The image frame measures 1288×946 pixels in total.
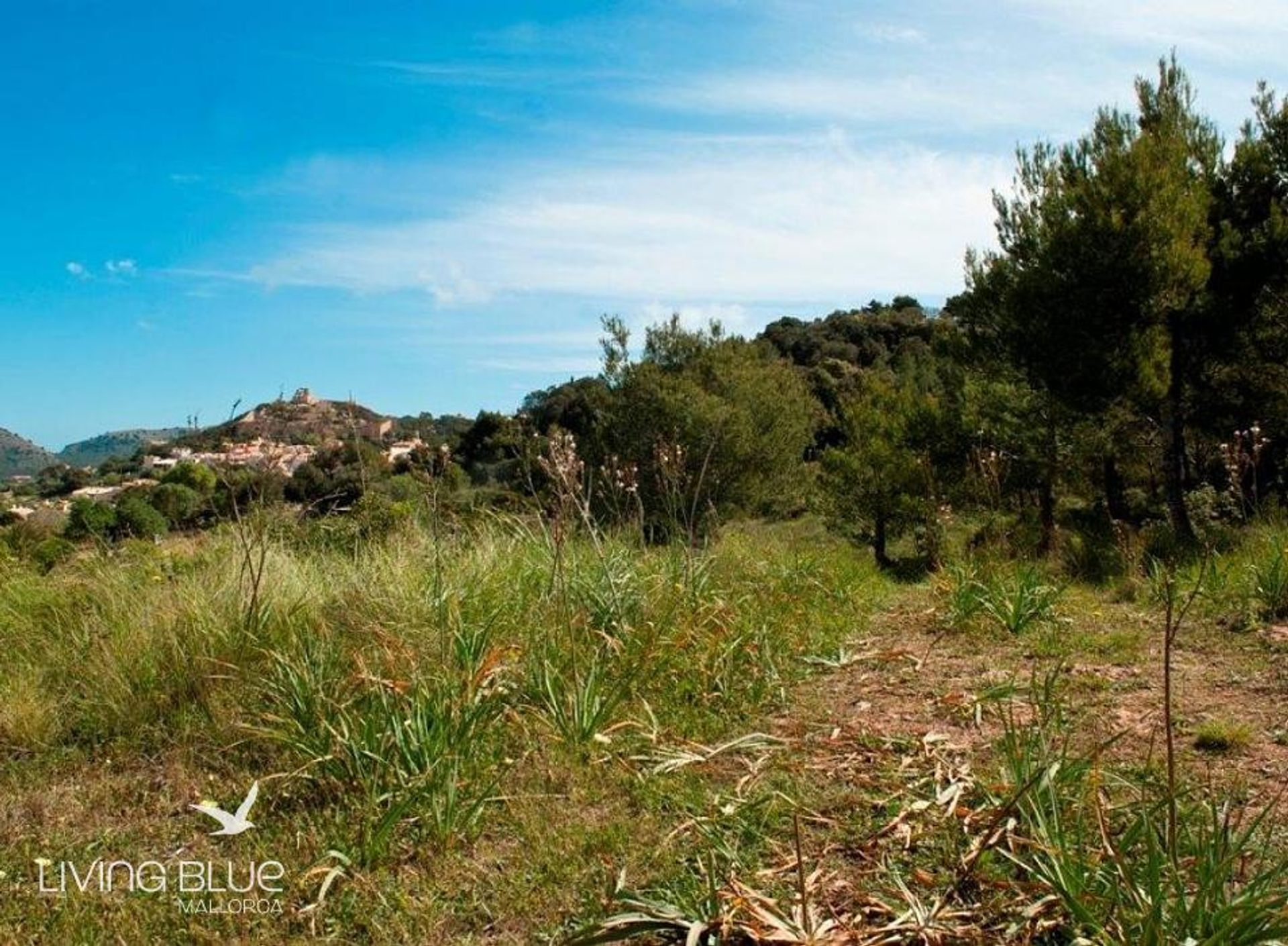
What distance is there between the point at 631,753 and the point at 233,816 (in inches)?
56.1

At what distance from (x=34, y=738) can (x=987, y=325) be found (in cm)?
1652

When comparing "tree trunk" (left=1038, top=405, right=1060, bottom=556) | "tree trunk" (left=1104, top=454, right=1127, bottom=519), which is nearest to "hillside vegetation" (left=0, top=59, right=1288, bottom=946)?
"tree trunk" (left=1038, top=405, right=1060, bottom=556)

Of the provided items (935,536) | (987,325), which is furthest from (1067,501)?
(935,536)

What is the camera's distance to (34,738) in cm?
375

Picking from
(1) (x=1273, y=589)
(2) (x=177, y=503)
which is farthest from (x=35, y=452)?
(1) (x=1273, y=589)

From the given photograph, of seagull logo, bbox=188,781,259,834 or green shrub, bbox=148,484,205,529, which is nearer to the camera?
seagull logo, bbox=188,781,259,834

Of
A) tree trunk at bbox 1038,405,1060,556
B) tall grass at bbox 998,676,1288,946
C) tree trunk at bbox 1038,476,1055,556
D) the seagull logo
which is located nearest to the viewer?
tall grass at bbox 998,676,1288,946

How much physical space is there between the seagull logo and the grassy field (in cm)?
5

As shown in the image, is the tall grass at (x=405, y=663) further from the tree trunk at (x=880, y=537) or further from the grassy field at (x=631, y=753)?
the tree trunk at (x=880, y=537)

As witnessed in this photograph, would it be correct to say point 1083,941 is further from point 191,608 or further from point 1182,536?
point 1182,536

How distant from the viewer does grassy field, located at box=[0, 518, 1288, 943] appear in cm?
231

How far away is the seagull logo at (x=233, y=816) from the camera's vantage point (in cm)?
297

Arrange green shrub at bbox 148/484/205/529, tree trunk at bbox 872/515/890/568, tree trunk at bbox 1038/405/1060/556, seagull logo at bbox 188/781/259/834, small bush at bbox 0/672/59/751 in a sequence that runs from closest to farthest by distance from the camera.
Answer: seagull logo at bbox 188/781/259/834
small bush at bbox 0/672/59/751
green shrub at bbox 148/484/205/529
tree trunk at bbox 1038/405/1060/556
tree trunk at bbox 872/515/890/568

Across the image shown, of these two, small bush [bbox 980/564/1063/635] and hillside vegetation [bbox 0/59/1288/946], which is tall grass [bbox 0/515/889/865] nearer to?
hillside vegetation [bbox 0/59/1288/946]
